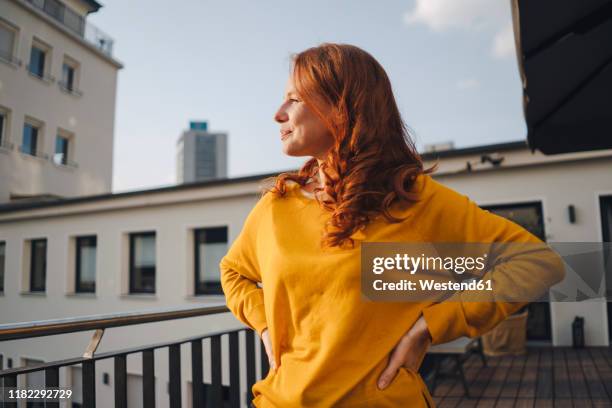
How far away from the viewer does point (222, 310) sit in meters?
2.12

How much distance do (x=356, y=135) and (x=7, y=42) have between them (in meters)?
17.4

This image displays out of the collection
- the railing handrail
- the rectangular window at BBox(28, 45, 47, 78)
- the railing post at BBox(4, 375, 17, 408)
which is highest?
the rectangular window at BBox(28, 45, 47, 78)

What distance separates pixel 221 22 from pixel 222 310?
7573 mm

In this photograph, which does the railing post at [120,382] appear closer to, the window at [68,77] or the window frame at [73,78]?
the window frame at [73,78]

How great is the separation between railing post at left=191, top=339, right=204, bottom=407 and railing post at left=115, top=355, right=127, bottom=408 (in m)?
0.34

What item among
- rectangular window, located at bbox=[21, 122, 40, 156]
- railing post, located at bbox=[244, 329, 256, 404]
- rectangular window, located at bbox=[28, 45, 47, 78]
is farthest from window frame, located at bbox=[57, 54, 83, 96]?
railing post, located at bbox=[244, 329, 256, 404]

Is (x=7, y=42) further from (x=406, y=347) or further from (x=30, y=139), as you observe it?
(x=406, y=347)

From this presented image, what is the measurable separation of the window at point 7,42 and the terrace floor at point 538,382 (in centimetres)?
1591

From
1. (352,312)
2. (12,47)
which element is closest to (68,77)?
(12,47)

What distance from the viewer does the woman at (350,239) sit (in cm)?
82

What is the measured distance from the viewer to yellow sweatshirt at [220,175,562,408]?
81 cm

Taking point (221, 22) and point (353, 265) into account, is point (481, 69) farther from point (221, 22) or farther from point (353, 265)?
point (353, 265)

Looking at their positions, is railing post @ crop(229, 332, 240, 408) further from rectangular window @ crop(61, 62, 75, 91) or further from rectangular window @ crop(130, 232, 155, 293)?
rectangular window @ crop(61, 62, 75, 91)

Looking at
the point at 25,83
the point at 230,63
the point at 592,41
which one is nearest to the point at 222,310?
the point at 592,41
